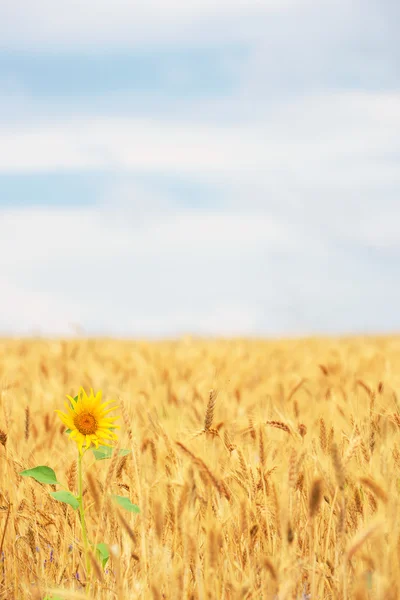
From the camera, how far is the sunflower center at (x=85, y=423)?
68.7 inches

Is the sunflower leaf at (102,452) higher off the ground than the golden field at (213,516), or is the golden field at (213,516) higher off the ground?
the sunflower leaf at (102,452)

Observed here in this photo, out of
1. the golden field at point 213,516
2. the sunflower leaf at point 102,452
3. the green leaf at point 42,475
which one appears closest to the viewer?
the golden field at point 213,516

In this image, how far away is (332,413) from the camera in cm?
290

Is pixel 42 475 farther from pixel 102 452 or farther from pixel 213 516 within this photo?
pixel 213 516

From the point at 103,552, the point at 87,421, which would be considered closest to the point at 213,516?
the point at 103,552

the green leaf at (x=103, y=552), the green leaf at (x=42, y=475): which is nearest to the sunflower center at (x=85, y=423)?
the green leaf at (x=42, y=475)

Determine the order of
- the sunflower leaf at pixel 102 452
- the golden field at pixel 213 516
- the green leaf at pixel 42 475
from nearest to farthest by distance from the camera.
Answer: the golden field at pixel 213 516 → the green leaf at pixel 42 475 → the sunflower leaf at pixel 102 452

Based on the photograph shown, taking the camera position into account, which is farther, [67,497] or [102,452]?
[102,452]

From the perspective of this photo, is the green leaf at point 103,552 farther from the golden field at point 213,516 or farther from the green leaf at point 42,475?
the green leaf at point 42,475

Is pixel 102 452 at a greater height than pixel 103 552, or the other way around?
pixel 102 452

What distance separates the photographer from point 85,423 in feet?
5.73

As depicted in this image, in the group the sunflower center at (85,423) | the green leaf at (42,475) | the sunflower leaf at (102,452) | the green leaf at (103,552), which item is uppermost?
the sunflower center at (85,423)

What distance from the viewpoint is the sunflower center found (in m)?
1.75

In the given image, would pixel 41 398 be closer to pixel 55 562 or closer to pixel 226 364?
pixel 55 562
